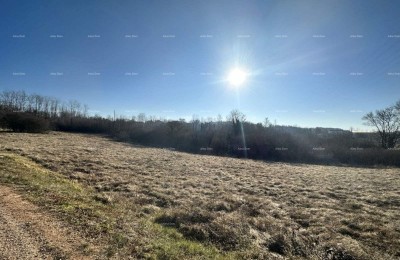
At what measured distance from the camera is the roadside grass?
692 centimetres

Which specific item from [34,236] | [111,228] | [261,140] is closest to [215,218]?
[111,228]

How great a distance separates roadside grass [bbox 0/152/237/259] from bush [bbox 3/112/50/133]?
53.5 metres

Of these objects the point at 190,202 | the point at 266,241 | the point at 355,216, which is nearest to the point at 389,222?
the point at 355,216

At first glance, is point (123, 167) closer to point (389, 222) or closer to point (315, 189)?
point (315, 189)

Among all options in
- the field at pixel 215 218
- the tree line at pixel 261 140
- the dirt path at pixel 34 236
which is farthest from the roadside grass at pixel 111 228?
the tree line at pixel 261 140

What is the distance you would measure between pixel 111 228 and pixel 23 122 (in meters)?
60.3

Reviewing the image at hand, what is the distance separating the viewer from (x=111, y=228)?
807cm

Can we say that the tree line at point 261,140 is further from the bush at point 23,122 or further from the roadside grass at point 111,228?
the roadside grass at point 111,228

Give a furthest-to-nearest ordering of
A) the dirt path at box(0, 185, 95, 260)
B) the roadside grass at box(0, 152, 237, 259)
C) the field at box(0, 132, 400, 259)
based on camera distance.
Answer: the field at box(0, 132, 400, 259)
the roadside grass at box(0, 152, 237, 259)
the dirt path at box(0, 185, 95, 260)

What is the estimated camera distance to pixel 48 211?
8.68m

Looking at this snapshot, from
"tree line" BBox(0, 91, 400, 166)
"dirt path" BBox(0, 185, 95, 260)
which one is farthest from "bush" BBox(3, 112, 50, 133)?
"dirt path" BBox(0, 185, 95, 260)

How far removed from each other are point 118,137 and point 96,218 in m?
65.2

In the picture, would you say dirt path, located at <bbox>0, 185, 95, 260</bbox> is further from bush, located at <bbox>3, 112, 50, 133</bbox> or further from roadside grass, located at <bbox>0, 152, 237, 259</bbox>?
bush, located at <bbox>3, 112, 50, 133</bbox>

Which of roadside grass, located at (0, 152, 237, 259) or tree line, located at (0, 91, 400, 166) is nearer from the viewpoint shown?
roadside grass, located at (0, 152, 237, 259)
